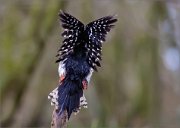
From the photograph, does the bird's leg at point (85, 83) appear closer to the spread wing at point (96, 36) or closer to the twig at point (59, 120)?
the spread wing at point (96, 36)

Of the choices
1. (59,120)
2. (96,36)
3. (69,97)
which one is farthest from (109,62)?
(59,120)

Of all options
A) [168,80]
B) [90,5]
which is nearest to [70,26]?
[90,5]

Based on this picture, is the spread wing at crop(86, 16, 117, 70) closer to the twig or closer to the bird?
the bird

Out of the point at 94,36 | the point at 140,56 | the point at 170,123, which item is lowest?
the point at 94,36

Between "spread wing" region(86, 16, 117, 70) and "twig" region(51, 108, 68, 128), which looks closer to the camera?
"twig" region(51, 108, 68, 128)

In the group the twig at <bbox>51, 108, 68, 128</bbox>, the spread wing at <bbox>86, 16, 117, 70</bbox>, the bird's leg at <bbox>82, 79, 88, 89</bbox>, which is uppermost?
the spread wing at <bbox>86, 16, 117, 70</bbox>

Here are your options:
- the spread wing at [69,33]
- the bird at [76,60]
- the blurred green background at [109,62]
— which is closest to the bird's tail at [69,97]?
the bird at [76,60]

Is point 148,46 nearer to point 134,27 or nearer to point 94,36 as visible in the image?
point 134,27

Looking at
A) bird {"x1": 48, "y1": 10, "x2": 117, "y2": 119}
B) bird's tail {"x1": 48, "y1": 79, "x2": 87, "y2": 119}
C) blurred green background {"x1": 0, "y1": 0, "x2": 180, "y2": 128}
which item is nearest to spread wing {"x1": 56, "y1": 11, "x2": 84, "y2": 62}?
bird {"x1": 48, "y1": 10, "x2": 117, "y2": 119}
